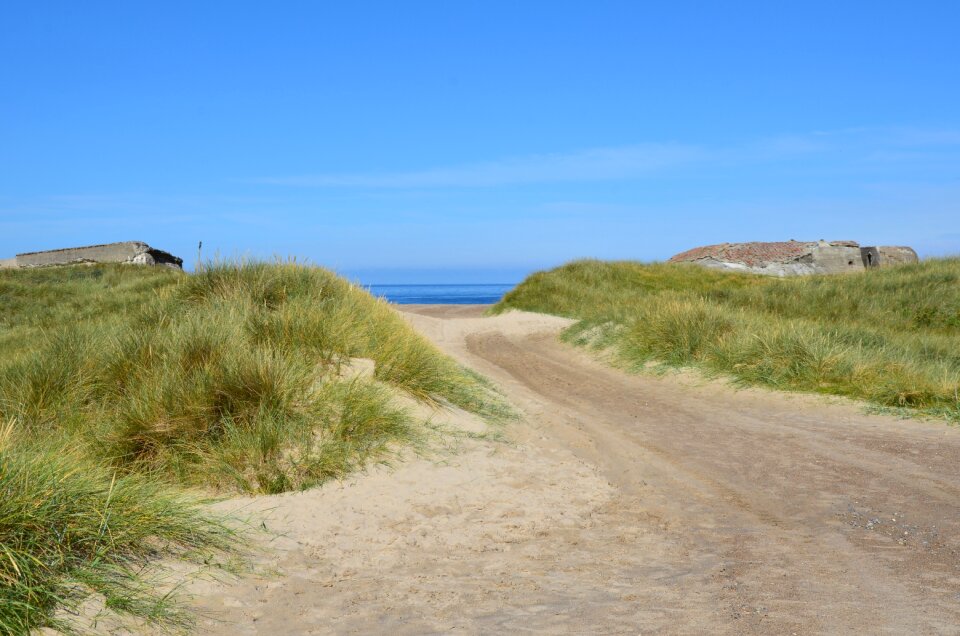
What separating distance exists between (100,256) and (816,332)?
2744 centimetres

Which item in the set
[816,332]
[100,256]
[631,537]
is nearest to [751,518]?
[631,537]

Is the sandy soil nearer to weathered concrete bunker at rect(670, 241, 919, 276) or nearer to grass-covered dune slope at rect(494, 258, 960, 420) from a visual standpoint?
grass-covered dune slope at rect(494, 258, 960, 420)

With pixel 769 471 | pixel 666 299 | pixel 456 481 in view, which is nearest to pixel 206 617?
pixel 456 481

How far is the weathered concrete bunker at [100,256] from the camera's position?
28409 mm

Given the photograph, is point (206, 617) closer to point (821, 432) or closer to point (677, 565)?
point (677, 565)

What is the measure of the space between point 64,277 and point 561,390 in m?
20.2

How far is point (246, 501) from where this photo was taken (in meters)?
5.62

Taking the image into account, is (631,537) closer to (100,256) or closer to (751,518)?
(751,518)

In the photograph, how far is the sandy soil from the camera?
3.94 metres

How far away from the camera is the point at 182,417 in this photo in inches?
252

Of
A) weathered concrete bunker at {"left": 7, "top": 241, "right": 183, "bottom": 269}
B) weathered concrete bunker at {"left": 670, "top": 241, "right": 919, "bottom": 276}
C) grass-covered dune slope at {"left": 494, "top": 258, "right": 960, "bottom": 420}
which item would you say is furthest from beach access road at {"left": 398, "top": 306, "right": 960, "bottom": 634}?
Result: weathered concrete bunker at {"left": 670, "top": 241, "right": 919, "bottom": 276}

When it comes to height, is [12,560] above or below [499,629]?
above

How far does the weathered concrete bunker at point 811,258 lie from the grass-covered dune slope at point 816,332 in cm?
1148

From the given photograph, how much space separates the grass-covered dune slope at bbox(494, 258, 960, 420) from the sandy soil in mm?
1673
